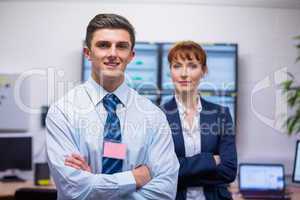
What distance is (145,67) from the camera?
3594 millimetres

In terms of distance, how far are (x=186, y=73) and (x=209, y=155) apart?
1.32 ft

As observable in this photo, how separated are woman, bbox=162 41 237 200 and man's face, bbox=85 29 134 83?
0.30 m

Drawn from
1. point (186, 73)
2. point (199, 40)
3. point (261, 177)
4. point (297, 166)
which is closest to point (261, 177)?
point (261, 177)

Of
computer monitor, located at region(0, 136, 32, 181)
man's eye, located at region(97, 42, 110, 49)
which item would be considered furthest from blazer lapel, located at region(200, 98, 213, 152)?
computer monitor, located at region(0, 136, 32, 181)

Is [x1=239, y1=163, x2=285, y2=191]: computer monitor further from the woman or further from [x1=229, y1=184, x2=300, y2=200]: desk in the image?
the woman

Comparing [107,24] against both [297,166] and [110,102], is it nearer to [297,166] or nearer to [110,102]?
[110,102]

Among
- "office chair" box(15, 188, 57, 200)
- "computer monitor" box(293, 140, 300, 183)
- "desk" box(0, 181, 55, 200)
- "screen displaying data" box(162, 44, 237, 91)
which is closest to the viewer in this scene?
"office chair" box(15, 188, 57, 200)

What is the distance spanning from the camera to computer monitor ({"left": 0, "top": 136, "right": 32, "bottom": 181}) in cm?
348

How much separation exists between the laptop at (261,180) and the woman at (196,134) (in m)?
1.30

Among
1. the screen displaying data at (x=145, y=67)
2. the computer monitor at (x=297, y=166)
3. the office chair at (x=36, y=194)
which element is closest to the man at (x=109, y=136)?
the office chair at (x=36, y=194)

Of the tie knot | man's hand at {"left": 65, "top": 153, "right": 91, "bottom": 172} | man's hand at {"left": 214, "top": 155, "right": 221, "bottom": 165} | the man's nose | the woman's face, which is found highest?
the man's nose

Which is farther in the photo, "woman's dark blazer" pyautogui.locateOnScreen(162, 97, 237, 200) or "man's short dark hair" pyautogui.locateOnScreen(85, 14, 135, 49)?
"woman's dark blazer" pyautogui.locateOnScreen(162, 97, 237, 200)

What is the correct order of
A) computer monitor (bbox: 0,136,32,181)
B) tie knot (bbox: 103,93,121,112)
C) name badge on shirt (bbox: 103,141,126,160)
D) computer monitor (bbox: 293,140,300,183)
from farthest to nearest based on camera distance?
computer monitor (bbox: 0,136,32,181), computer monitor (bbox: 293,140,300,183), tie knot (bbox: 103,93,121,112), name badge on shirt (bbox: 103,141,126,160)

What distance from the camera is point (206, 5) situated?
148 inches
